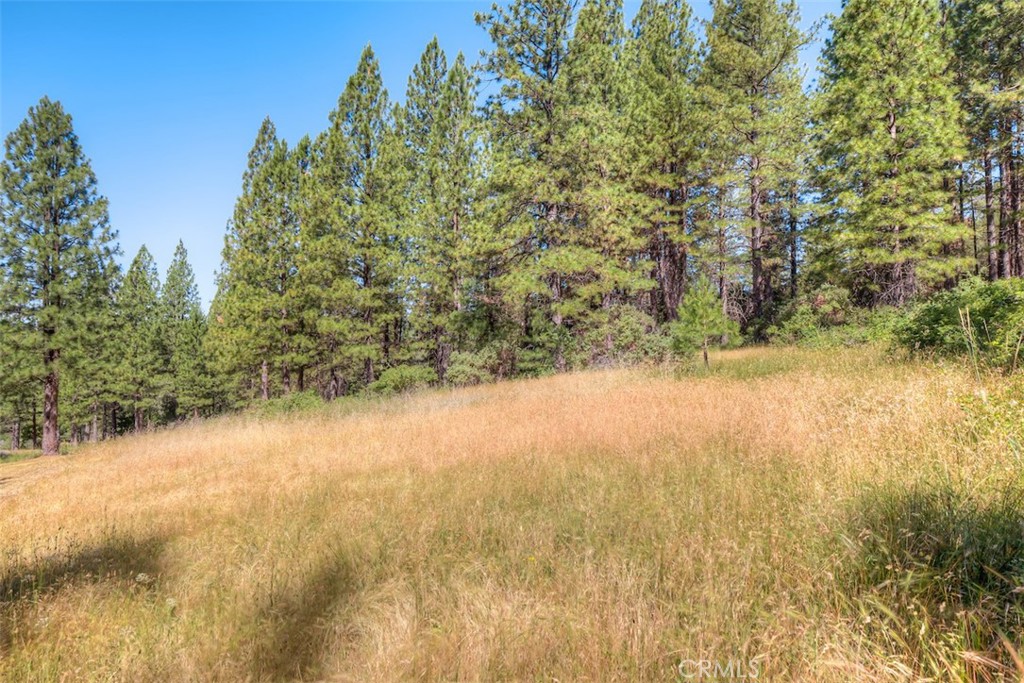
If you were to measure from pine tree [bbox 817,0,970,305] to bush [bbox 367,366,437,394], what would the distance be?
54.4 ft

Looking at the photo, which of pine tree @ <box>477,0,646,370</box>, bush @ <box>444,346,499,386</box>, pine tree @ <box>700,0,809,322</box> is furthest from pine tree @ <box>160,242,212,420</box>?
pine tree @ <box>700,0,809,322</box>

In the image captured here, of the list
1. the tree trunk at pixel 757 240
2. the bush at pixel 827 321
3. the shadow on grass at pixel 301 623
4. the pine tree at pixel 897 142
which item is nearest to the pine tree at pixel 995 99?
the pine tree at pixel 897 142

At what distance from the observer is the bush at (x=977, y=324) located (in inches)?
186

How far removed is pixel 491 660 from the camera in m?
2.00

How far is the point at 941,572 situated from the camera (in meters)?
1.96

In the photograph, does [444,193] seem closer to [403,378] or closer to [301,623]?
[403,378]

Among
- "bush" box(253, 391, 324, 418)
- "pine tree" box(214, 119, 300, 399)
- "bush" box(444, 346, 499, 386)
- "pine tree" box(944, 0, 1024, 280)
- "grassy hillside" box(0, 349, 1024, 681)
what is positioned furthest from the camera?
"pine tree" box(214, 119, 300, 399)

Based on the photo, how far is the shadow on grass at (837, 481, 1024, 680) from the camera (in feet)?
5.44

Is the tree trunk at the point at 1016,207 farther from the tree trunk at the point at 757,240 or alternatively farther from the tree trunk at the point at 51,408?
the tree trunk at the point at 51,408

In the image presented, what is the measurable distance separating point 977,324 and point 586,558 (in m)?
7.30

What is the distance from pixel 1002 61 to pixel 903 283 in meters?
9.12

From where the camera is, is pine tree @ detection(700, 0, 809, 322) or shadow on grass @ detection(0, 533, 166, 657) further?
pine tree @ detection(700, 0, 809, 322)

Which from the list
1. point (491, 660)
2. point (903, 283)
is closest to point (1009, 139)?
point (903, 283)

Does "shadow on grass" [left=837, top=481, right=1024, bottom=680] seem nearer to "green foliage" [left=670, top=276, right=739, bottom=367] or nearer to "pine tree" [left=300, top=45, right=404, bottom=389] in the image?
"green foliage" [left=670, top=276, right=739, bottom=367]
